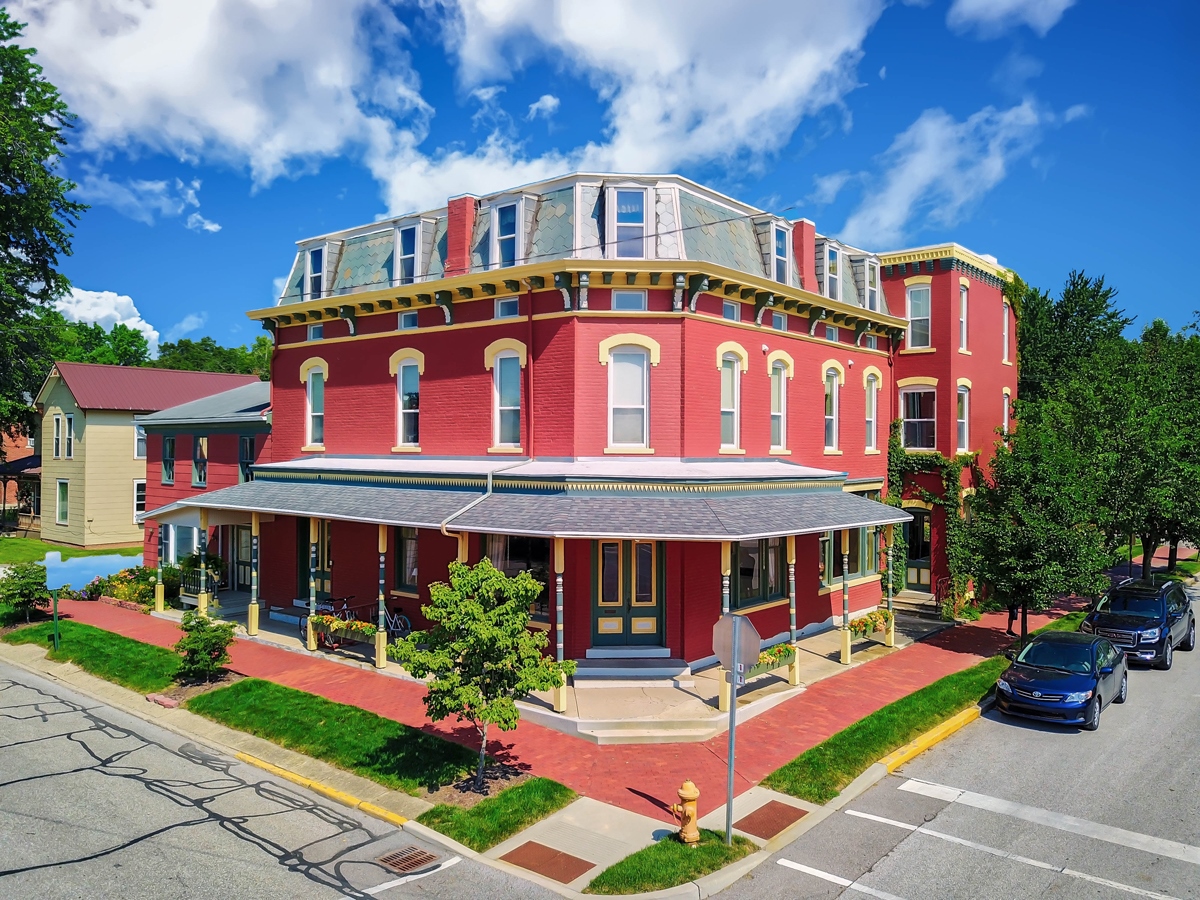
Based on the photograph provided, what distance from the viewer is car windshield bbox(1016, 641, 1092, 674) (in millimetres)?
14578

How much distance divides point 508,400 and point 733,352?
5745mm

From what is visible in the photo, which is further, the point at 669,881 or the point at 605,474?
the point at 605,474

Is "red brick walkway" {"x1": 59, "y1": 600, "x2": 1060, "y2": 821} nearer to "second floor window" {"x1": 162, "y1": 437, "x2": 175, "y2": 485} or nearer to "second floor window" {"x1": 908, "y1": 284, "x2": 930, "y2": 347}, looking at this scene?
"second floor window" {"x1": 162, "y1": 437, "x2": 175, "y2": 485}

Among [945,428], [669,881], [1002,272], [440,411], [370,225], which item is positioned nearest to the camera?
[669,881]

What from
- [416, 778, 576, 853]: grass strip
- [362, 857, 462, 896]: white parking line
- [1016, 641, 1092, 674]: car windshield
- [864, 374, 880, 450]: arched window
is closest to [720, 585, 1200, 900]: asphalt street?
[1016, 641, 1092, 674]: car windshield

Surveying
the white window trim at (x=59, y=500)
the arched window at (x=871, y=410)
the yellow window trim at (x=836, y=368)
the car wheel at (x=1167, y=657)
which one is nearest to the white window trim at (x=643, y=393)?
the yellow window trim at (x=836, y=368)

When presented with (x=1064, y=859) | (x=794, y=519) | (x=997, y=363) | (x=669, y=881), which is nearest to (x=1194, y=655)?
(x=997, y=363)

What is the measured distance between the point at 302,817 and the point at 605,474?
8254mm

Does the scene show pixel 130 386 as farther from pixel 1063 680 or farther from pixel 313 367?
pixel 1063 680

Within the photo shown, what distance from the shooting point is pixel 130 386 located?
125 ft

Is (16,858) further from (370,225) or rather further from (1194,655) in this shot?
(1194,655)

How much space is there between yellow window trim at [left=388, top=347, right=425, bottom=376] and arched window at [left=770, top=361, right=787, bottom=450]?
9526 millimetres

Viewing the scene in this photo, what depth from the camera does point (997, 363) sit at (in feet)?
92.5

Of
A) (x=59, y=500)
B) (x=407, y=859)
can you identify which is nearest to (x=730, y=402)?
(x=407, y=859)
